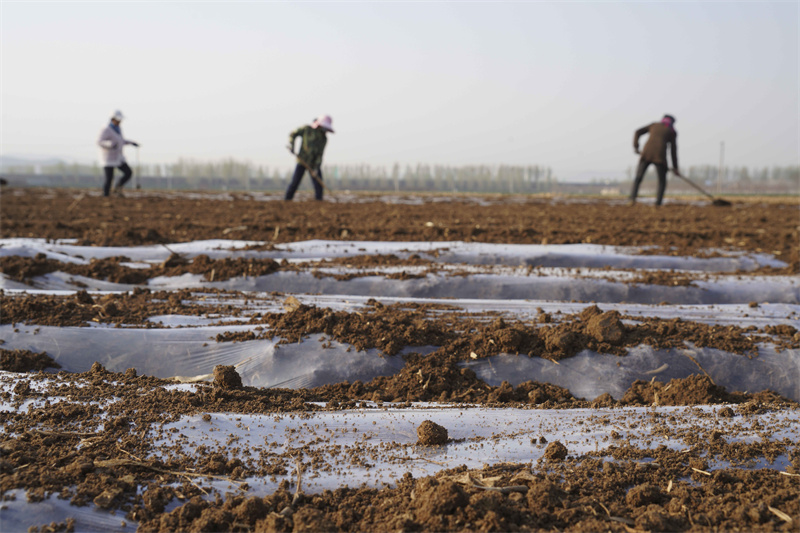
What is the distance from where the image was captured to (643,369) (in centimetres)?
274

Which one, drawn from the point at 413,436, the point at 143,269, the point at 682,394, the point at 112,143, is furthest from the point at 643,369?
the point at 112,143

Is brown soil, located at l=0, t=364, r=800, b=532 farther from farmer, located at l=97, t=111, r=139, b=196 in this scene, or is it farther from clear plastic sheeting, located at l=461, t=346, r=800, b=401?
farmer, located at l=97, t=111, r=139, b=196

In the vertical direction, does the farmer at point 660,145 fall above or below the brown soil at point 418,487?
above

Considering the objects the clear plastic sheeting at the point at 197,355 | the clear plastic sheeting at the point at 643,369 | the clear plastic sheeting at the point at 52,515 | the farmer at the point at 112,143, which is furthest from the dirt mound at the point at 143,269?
the farmer at the point at 112,143

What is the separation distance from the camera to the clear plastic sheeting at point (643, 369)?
8.78 ft

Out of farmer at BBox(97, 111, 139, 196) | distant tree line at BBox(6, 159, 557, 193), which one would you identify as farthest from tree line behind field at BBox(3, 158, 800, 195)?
farmer at BBox(97, 111, 139, 196)

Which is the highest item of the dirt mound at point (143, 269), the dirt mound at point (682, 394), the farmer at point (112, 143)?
the farmer at point (112, 143)

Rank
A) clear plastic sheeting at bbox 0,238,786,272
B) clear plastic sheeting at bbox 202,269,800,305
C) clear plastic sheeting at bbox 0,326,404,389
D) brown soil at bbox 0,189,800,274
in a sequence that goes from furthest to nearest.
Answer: brown soil at bbox 0,189,800,274
clear plastic sheeting at bbox 0,238,786,272
clear plastic sheeting at bbox 202,269,800,305
clear plastic sheeting at bbox 0,326,404,389

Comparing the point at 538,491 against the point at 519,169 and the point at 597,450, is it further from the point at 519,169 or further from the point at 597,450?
the point at 519,169

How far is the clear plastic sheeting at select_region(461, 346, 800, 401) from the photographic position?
2676 mm

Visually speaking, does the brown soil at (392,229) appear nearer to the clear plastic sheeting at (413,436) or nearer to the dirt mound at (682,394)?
the dirt mound at (682,394)

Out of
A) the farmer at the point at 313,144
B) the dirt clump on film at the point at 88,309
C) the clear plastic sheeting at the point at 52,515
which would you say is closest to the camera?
the clear plastic sheeting at the point at 52,515

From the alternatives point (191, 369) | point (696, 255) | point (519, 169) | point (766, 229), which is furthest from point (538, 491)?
point (519, 169)

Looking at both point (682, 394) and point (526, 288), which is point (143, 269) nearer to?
point (526, 288)
